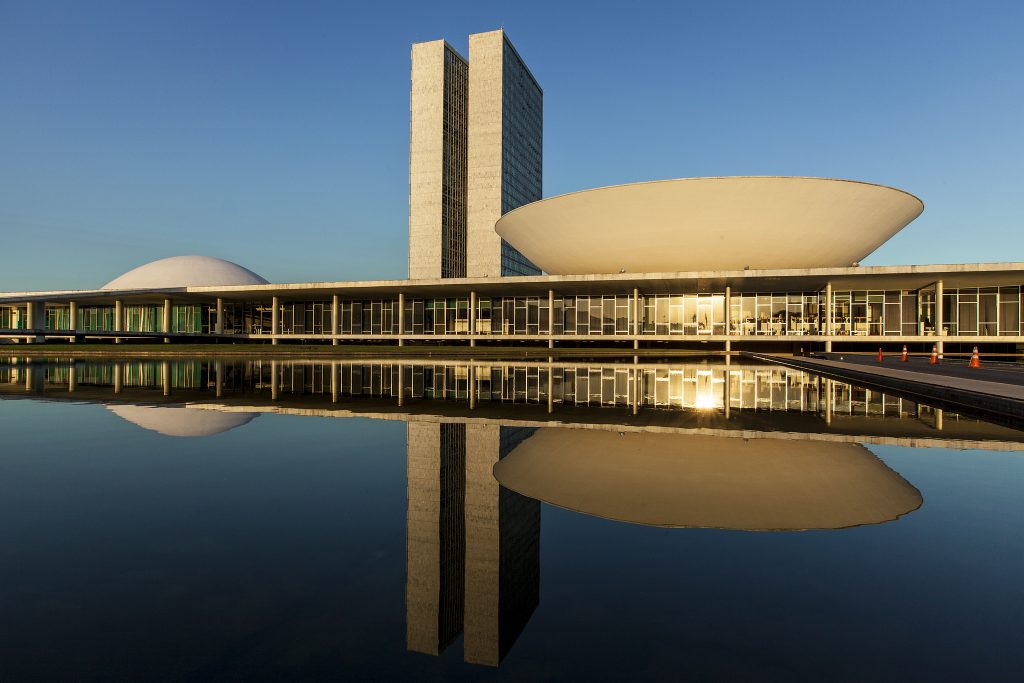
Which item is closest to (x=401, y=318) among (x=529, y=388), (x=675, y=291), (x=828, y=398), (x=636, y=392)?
(x=675, y=291)

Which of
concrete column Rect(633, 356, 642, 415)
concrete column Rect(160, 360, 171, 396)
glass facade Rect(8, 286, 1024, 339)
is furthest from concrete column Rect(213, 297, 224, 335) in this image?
concrete column Rect(633, 356, 642, 415)

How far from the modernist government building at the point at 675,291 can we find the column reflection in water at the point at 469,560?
A: 1218 inches

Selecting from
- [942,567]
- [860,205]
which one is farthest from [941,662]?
[860,205]

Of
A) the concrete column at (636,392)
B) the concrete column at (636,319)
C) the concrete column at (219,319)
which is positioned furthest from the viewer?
the concrete column at (219,319)

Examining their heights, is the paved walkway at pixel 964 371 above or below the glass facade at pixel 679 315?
below

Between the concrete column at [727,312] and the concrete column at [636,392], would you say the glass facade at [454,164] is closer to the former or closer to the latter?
the concrete column at [727,312]

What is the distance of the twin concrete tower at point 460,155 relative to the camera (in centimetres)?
9319

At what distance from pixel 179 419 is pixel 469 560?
8037 mm

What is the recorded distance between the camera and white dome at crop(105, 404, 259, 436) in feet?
28.4

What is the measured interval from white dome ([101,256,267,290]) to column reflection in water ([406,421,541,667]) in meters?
75.6

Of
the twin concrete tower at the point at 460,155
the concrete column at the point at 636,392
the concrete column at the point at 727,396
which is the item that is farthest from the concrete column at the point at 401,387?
the twin concrete tower at the point at 460,155

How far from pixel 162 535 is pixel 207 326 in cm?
5912

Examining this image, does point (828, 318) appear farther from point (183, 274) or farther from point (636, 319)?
point (183, 274)

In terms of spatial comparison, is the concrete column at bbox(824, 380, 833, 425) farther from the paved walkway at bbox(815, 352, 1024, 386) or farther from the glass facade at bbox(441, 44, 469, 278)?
the glass facade at bbox(441, 44, 469, 278)
